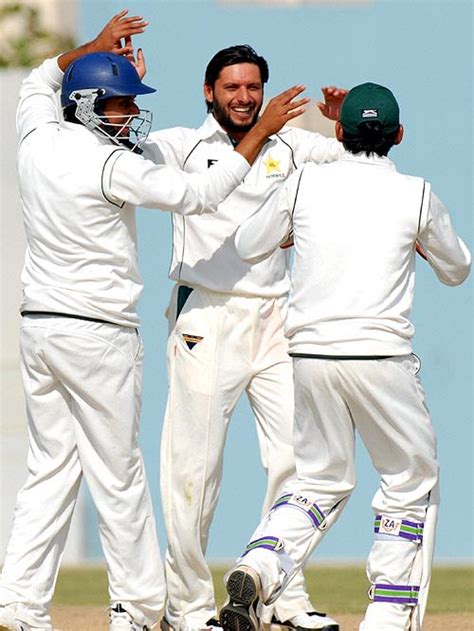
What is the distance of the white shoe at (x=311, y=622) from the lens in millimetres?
6785

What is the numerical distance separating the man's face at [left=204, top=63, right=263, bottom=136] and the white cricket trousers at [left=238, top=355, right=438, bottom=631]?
1.39 m

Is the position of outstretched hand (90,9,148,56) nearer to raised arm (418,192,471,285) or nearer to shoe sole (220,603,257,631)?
raised arm (418,192,471,285)

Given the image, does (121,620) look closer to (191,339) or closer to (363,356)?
(191,339)

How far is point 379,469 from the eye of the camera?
20.4ft

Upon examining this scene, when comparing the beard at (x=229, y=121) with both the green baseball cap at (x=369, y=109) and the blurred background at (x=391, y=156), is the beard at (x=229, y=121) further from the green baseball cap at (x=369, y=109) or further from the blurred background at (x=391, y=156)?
the blurred background at (x=391, y=156)

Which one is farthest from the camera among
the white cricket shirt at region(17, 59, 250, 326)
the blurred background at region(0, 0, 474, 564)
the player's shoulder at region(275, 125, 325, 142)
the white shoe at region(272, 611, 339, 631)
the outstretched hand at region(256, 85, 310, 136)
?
the blurred background at region(0, 0, 474, 564)

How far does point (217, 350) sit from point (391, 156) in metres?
6.34

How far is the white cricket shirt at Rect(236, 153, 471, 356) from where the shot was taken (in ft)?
19.8

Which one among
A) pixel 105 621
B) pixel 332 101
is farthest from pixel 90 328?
pixel 105 621

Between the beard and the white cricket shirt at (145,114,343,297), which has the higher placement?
the beard

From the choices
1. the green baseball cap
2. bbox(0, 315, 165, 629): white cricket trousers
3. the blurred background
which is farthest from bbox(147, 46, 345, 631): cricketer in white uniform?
the blurred background

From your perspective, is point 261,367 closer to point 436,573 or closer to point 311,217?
point 311,217

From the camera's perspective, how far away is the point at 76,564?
43.2 feet

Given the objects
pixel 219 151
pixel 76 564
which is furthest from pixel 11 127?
pixel 219 151
